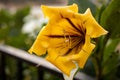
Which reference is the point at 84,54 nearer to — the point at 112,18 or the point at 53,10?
the point at 53,10

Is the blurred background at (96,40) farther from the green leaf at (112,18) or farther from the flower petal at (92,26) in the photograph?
the flower petal at (92,26)

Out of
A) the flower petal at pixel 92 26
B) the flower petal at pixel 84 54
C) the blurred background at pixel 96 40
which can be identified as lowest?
the blurred background at pixel 96 40

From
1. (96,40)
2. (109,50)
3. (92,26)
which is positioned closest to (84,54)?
(92,26)

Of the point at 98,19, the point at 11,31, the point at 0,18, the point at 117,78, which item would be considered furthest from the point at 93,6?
the point at 0,18

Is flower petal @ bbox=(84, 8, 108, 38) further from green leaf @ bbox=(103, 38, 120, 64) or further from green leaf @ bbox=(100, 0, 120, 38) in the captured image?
green leaf @ bbox=(103, 38, 120, 64)

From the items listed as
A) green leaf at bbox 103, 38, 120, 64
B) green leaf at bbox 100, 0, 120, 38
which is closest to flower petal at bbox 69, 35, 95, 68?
green leaf at bbox 100, 0, 120, 38

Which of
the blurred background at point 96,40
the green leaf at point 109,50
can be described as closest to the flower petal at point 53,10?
the blurred background at point 96,40
